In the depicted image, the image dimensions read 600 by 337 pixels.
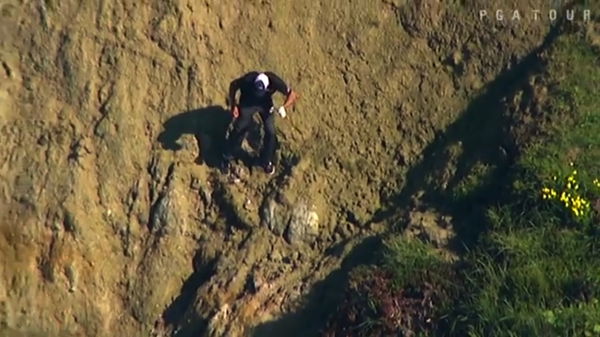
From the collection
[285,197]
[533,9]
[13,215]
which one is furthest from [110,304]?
[533,9]

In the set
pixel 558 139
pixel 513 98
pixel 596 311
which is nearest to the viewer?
pixel 596 311

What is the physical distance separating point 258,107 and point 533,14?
3.01 meters

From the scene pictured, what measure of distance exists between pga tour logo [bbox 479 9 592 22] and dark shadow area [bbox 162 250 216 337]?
389 cm

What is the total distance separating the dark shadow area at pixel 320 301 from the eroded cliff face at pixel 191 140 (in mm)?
256

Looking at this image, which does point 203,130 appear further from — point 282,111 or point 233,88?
point 282,111

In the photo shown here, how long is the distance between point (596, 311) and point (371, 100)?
368cm

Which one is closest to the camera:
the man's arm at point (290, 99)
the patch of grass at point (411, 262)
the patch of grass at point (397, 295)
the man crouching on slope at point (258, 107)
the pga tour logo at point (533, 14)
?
the patch of grass at point (397, 295)

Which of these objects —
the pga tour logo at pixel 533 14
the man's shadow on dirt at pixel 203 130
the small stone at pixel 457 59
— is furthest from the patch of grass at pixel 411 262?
the pga tour logo at pixel 533 14

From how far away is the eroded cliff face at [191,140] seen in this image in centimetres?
1111

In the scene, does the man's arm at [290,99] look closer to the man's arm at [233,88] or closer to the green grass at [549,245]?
the man's arm at [233,88]

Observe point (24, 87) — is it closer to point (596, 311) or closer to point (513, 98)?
point (513, 98)

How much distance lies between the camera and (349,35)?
456 inches

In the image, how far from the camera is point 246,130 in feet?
36.8

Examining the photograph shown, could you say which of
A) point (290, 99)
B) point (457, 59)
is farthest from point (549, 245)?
→ point (290, 99)
